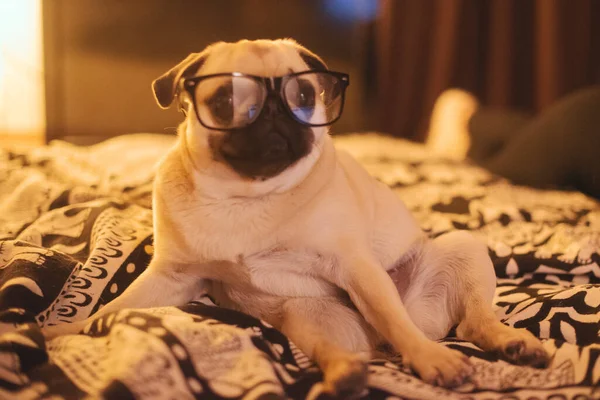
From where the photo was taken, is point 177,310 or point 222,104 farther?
point 222,104

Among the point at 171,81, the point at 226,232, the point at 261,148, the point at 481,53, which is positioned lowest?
the point at 226,232

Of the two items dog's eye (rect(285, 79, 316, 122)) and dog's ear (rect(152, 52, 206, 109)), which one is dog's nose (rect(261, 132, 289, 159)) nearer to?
dog's eye (rect(285, 79, 316, 122))

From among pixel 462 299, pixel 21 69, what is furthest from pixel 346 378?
pixel 21 69

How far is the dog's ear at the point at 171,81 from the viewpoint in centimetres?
116

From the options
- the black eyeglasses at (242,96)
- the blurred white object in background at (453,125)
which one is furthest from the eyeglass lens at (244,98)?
the blurred white object in background at (453,125)

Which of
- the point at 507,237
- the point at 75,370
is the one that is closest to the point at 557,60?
the point at 507,237

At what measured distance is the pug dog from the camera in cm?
106

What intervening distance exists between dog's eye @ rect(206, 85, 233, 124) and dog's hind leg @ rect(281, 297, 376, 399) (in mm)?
364

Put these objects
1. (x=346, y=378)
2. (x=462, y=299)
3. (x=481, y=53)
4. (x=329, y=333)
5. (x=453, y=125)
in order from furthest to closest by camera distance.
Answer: (x=481, y=53) → (x=453, y=125) → (x=462, y=299) → (x=329, y=333) → (x=346, y=378)

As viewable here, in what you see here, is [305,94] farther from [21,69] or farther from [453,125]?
[21,69]

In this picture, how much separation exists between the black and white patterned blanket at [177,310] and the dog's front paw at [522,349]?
2cm

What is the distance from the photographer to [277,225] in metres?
1.08

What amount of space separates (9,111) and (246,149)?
329 cm

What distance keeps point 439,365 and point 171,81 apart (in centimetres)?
73
